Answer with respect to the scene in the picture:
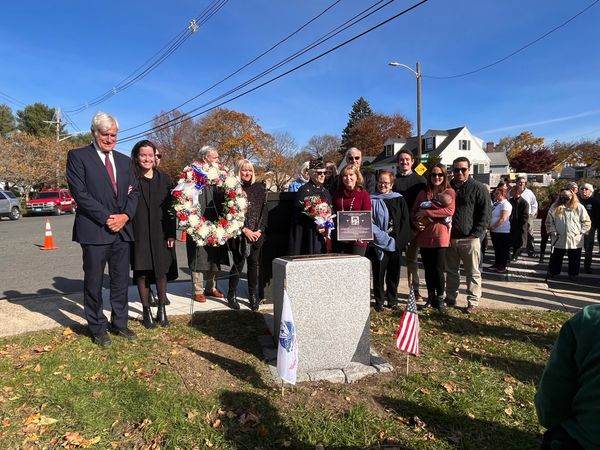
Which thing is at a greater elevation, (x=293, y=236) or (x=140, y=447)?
(x=293, y=236)

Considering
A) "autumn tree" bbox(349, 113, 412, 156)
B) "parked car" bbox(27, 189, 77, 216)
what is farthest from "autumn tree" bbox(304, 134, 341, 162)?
"parked car" bbox(27, 189, 77, 216)

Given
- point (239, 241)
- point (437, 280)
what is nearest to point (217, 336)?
point (239, 241)

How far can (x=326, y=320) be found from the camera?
392 cm

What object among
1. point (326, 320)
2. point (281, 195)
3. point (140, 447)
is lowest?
point (140, 447)

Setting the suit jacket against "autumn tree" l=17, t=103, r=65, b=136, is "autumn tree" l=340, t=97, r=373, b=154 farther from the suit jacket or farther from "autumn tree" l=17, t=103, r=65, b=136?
the suit jacket

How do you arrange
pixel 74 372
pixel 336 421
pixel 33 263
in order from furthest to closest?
pixel 33 263
pixel 74 372
pixel 336 421

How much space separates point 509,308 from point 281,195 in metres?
3.82

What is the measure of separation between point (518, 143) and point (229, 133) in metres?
61.9

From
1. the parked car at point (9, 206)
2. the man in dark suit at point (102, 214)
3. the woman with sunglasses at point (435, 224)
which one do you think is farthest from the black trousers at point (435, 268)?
the parked car at point (9, 206)

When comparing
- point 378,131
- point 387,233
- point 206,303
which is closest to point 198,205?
point 206,303

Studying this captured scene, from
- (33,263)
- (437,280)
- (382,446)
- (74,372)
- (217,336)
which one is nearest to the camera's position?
(382,446)

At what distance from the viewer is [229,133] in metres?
45.0

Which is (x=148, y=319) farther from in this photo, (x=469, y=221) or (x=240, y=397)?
(x=469, y=221)

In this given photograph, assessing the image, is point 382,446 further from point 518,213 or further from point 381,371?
point 518,213
